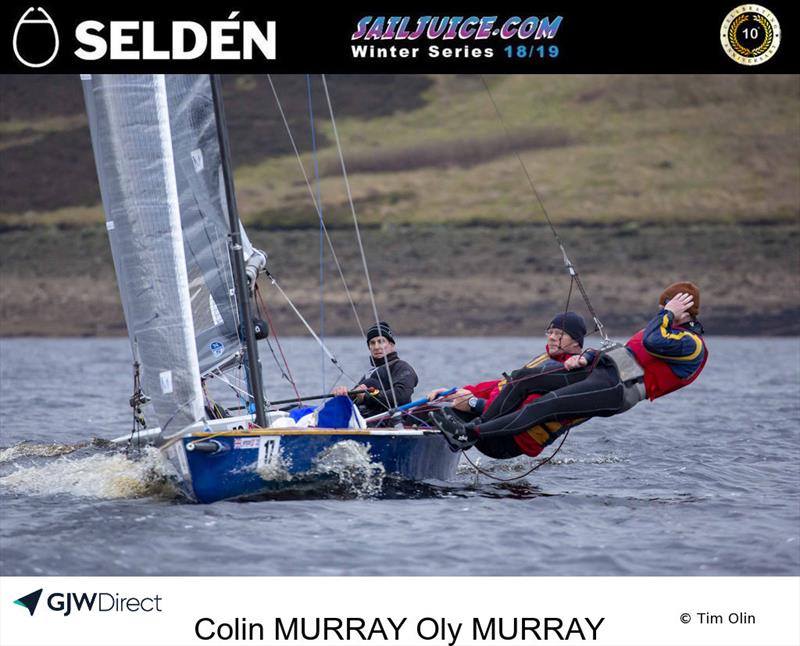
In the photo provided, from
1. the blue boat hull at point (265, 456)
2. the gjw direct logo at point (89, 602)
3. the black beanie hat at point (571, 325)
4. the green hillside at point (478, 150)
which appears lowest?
the gjw direct logo at point (89, 602)

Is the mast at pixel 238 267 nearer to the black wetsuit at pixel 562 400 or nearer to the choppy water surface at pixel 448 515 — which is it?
the choppy water surface at pixel 448 515

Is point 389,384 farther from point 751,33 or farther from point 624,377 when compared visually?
point 751,33

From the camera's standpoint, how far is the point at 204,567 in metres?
9.89

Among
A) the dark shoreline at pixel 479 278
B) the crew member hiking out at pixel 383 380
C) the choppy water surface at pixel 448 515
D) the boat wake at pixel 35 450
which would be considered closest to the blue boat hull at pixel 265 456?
the choppy water surface at pixel 448 515

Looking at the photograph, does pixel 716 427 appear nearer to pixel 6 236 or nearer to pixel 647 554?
pixel 647 554

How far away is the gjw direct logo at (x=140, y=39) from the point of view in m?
13.0

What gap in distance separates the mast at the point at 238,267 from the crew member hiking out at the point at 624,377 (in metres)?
1.86

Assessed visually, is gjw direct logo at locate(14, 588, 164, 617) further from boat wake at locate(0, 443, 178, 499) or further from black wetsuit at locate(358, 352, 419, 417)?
black wetsuit at locate(358, 352, 419, 417)

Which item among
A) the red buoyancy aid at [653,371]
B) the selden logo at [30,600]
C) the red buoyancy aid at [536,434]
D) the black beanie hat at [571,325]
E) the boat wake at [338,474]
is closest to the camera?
the selden logo at [30,600]

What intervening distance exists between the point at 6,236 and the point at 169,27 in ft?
159

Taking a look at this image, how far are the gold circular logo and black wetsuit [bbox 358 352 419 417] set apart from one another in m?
6.12

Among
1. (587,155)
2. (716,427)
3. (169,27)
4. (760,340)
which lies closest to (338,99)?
(587,155)

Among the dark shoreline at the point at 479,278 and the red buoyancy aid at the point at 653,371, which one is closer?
the red buoyancy aid at the point at 653,371

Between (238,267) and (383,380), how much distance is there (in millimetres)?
2980
